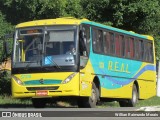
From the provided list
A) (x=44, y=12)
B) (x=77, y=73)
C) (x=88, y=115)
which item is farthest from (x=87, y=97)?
(x=88, y=115)

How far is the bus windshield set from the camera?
60.1ft

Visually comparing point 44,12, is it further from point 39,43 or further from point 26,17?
point 39,43

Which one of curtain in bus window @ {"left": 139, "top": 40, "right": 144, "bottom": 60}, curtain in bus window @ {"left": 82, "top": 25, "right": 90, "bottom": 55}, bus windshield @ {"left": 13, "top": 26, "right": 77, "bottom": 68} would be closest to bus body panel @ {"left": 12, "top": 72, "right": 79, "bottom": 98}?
bus windshield @ {"left": 13, "top": 26, "right": 77, "bottom": 68}

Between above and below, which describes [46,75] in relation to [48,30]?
below

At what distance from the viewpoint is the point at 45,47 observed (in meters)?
18.6

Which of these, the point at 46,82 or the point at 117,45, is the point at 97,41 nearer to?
the point at 117,45

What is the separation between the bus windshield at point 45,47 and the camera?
18.3 m

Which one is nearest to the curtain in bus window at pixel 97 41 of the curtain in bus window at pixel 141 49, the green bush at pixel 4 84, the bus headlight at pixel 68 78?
the bus headlight at pixel 68 78

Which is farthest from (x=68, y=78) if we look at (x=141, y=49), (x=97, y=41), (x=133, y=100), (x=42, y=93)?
(x=141, y=49)

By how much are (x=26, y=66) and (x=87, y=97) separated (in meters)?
2.45

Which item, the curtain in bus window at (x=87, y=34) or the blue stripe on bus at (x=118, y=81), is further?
the blue stripe on bus at (x=118, y=81)

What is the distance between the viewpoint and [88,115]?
34.2 ft

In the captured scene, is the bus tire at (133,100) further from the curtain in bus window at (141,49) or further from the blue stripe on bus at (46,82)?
the blue stripe on bus at (46,82)

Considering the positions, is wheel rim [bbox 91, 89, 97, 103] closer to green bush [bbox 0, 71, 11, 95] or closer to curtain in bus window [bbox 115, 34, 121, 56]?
curtain in bus window [bbox 115, 34, 121, 56]
